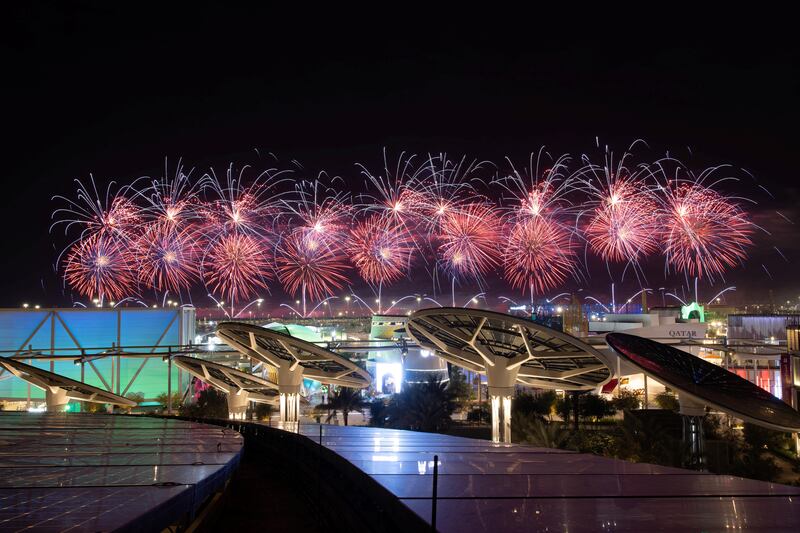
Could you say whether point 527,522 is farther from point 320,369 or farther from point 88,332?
point 88,332

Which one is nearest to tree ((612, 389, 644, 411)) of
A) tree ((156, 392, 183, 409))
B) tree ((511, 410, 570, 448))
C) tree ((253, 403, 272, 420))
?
tree ((511, 410, 570, 448))

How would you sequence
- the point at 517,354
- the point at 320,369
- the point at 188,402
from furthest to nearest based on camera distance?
the point at 188,402, the point at 320,369, the point at 517,354

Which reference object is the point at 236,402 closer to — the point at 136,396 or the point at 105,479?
the point at 136,396

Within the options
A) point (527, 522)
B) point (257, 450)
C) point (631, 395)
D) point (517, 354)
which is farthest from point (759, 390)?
point (631, 395)

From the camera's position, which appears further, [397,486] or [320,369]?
[320,369]

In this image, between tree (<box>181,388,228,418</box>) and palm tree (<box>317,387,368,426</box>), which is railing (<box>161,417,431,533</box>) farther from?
tree (<box>181,388,228,418</box>)

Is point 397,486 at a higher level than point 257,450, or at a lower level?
higher
